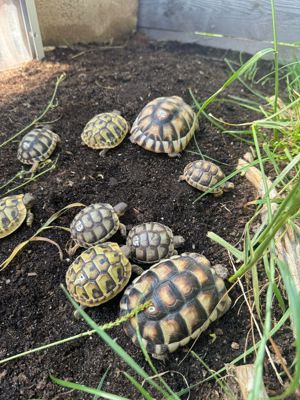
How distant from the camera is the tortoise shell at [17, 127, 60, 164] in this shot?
284 centimetres

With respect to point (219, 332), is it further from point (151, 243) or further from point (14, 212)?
point (14, 212)

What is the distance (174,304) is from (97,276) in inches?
19.3

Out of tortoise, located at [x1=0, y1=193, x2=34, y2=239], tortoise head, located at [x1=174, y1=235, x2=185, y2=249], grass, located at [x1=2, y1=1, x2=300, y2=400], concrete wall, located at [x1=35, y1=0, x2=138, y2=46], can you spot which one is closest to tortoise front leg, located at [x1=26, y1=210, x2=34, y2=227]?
tortoise, located at [x1=0, y1=193, x2=34, y2=239]

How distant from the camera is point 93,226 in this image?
233cm

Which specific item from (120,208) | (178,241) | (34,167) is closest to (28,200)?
(34,167)

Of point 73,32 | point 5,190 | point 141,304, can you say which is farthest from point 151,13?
point 141,304

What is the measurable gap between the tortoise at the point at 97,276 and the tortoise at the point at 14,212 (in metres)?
0.55

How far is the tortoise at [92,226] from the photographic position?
2.34 metres

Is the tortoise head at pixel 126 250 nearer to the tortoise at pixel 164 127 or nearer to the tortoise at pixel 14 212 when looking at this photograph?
the tortoise at pixel 14 212

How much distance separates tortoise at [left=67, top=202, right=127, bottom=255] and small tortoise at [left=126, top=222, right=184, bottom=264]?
0.16m

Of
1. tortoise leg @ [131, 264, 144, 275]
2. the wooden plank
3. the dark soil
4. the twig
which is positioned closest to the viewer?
the dark soil

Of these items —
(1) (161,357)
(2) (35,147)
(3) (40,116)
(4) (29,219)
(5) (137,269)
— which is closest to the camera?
(1) (161,357)

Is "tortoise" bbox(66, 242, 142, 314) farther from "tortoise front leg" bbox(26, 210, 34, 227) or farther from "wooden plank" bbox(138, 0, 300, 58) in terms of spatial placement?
"wooden plank" bbox(138, 0, 300, 58)

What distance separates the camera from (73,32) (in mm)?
4395
